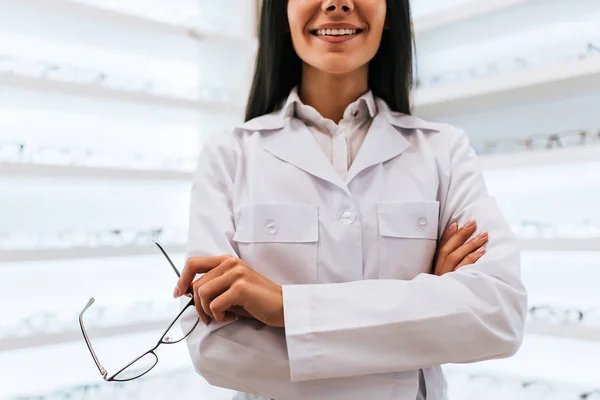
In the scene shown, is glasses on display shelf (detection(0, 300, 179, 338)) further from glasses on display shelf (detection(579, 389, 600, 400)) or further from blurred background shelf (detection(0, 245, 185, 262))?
glasses on display shelf (detection(579, 389, 600, 400))

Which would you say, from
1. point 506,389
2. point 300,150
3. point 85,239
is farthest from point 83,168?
point 506,389

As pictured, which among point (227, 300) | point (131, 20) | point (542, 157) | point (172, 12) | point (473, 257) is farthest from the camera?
point (172, 12)

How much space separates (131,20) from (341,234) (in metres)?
1.65

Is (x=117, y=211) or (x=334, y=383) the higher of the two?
(x=334, y=383)

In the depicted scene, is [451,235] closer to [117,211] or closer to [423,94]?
[423,94]

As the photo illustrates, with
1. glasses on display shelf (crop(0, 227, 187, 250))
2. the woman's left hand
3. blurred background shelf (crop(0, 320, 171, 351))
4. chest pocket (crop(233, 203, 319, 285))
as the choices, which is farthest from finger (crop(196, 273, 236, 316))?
blurred background shelf (crop(0, 320, 171, 351))

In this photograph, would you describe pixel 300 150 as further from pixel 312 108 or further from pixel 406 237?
pixel 406 237

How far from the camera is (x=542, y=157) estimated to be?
1.87 meters

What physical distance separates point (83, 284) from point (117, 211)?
0.34 metres

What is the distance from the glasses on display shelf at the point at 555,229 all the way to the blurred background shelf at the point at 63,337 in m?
1.39

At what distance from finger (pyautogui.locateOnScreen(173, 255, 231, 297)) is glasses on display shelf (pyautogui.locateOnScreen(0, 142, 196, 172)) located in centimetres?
124

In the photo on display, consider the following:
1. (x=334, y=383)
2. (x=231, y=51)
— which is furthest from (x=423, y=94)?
(x=334, y=383)

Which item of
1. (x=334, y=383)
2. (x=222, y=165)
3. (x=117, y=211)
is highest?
(x=222, y=165)

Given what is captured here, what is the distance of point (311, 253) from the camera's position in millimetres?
1055
